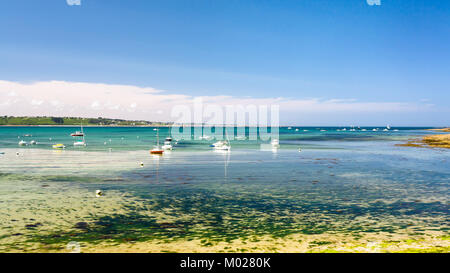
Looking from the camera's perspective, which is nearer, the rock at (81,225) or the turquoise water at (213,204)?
the turquoise water at (213,204)

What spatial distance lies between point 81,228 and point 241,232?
10262mm

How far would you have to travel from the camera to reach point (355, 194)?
33.1 m

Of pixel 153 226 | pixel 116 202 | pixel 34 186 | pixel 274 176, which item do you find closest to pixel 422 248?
pixel 153 226
